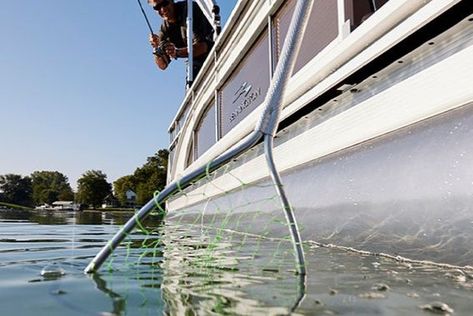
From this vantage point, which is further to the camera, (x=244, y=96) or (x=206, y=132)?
(x=206, y=132)

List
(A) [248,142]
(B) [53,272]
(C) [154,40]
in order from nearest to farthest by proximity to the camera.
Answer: (A) [248,142] → (B) [53,272] → (C) [154,40]

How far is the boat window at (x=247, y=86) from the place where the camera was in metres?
4.32

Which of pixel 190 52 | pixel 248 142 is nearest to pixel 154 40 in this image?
pixel 190 52

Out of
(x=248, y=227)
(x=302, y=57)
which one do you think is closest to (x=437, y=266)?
(x=302, y=57)

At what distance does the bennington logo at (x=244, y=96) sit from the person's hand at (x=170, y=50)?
554 cm

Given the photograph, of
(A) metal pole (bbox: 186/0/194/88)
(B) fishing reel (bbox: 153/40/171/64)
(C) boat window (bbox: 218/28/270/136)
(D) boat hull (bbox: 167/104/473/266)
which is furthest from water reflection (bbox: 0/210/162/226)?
(B) fishing reel (bbox: 153/40/171/64)

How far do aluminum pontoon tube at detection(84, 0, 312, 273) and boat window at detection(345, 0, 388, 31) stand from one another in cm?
103

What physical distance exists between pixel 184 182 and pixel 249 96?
319cm

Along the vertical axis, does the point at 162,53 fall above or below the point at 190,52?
above

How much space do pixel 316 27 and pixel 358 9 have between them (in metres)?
0.49

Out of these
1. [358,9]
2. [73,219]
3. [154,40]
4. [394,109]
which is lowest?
[73,219]

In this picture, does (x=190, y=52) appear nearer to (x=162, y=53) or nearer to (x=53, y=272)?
(x=162, y=53)

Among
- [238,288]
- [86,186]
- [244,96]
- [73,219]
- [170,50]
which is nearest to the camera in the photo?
[238,288]

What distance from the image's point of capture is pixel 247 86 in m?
4.78
